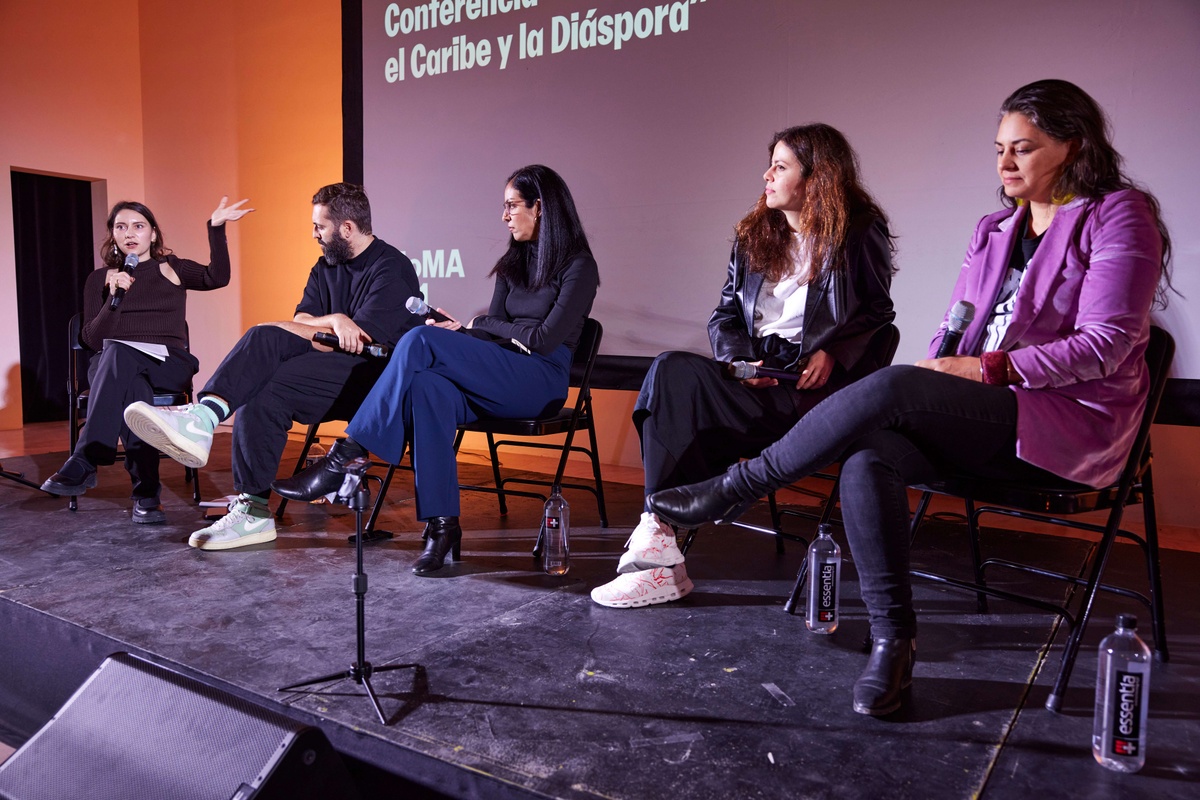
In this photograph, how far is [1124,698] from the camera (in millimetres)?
1319

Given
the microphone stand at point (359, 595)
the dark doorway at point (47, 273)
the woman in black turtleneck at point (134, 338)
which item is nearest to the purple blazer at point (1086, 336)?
the microphone stand at point (359, 595)

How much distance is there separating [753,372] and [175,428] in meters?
1.65

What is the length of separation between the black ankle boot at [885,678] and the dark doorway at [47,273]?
622 centimetres

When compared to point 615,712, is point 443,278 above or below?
above

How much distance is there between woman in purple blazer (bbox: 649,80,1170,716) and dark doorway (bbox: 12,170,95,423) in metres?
6.10

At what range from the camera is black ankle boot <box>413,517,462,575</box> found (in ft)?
7.84

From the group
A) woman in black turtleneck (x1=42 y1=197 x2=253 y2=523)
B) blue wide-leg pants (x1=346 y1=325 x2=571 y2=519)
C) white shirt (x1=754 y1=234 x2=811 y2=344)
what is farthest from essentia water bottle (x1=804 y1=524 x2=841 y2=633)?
woman in black turtleneck (x1=42 y1=197 x2=253 y2=523)

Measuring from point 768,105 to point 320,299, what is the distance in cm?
191

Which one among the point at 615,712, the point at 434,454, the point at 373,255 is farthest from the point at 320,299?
the point at 615,712

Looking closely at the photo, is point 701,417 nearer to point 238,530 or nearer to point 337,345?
point 337,345

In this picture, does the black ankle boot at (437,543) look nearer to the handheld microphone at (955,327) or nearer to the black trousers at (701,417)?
the black trousers at (701,417)

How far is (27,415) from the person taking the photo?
6.16 metres

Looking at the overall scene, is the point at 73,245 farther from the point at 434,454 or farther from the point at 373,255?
the point at 434,454

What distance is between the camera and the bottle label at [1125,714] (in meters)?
1.31
